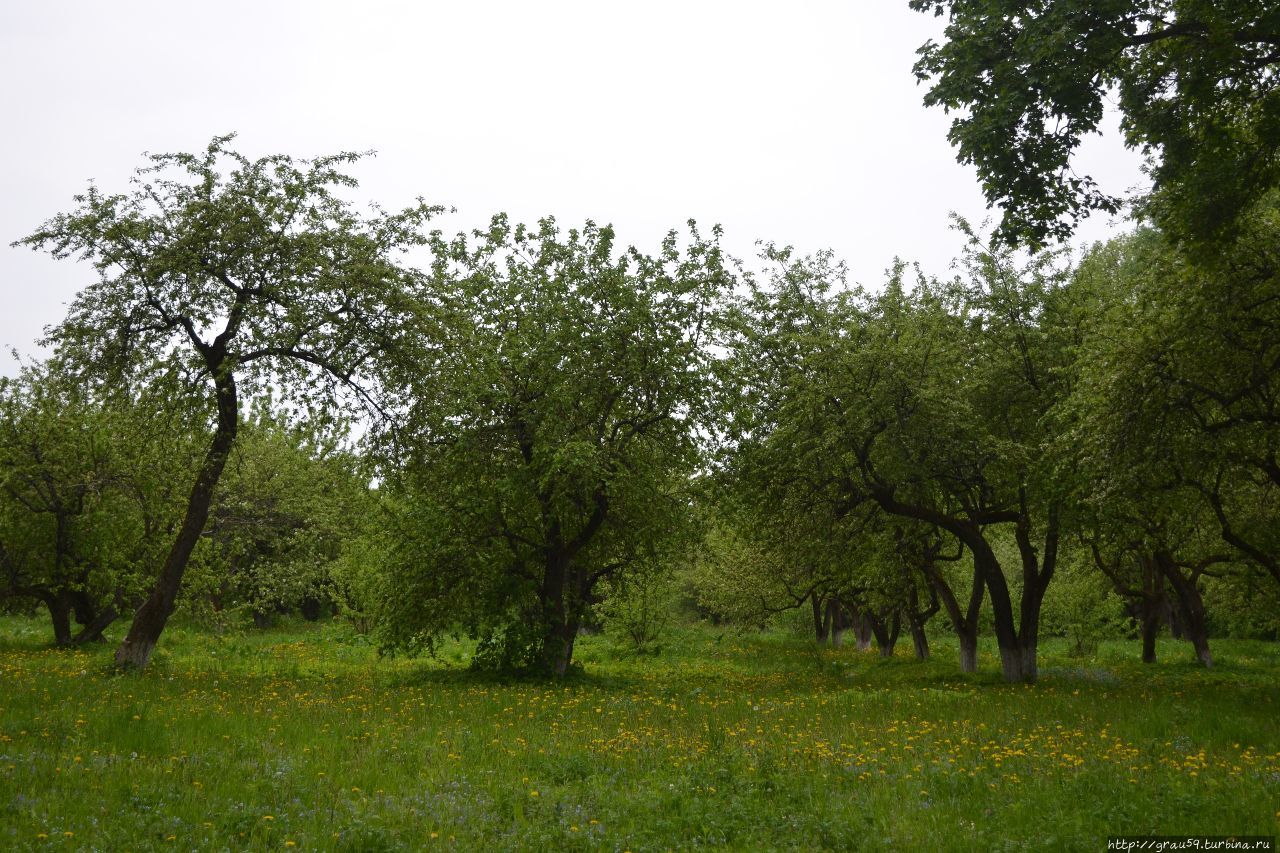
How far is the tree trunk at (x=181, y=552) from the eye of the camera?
1864 centimetres

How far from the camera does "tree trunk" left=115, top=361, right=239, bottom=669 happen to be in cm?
1864

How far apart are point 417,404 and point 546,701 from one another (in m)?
7.40

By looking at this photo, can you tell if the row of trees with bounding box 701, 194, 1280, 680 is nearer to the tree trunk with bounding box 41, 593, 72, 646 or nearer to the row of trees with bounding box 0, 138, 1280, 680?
A: the row of trees with bounding box 0, 138, 1280, 680

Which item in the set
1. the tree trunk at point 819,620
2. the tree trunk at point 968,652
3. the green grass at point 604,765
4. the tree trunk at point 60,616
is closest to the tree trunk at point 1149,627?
the tree trunk at point 968,652

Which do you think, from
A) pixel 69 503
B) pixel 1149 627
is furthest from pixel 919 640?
pixel 69 503

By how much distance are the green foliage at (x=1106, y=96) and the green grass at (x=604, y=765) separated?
792cm

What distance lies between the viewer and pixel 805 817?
336 inches

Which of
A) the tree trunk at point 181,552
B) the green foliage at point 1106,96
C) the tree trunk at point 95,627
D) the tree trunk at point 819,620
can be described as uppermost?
the green foliage at point 1106,96

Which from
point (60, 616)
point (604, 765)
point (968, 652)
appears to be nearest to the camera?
point (604, 765)

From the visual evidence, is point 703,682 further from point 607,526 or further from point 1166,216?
point 1166,216

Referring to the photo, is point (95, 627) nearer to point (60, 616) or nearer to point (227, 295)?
point (60, 616)

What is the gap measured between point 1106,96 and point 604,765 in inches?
484

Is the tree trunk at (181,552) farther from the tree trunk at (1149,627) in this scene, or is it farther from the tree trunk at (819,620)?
the tree trunk at (1149,627)

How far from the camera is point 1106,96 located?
12820 millimetres
